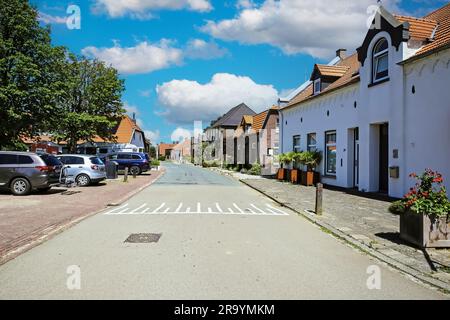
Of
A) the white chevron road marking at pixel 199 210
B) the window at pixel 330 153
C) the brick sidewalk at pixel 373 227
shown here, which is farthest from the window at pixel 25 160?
the window at pixel 330 153

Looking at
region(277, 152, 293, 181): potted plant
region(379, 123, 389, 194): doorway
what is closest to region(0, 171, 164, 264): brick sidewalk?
region(379, 123, 389, 194): doorway

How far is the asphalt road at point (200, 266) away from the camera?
4539 mm

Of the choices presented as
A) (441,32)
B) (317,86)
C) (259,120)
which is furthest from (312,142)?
(259,120)

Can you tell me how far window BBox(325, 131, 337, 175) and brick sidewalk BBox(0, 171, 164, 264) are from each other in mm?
10874

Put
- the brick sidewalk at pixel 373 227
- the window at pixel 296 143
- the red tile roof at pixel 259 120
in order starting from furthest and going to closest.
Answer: the red tile roof at pixel 259 120, the window at pixel 296 143, the brick sidewalk at pixel 373 227

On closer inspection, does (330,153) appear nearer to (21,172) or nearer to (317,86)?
(317,86)

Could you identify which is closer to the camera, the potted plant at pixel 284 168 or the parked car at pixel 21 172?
the parked car at pixel 21 172

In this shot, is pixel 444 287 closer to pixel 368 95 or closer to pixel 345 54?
pixel 368 95

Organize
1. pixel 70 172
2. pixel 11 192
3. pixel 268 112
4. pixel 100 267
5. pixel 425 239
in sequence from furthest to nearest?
pixel 268 112
pixel 70 172
pixel 11 192
pixel 425 239
pixel 100 267

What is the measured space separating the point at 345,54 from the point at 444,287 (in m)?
26.2

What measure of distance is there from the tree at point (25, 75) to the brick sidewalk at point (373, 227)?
1489 cm

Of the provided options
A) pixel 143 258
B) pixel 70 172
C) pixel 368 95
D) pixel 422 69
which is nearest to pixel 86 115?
pixel 70 172

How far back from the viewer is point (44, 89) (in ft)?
70.6

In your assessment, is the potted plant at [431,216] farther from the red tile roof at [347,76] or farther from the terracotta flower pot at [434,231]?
the red tile roof at [347,76]
